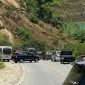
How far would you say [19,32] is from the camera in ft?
312

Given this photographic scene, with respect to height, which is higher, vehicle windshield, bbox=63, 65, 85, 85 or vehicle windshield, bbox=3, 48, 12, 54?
vehicle windshield, bbox=63, 65, 85, 85

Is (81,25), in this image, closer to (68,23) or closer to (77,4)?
(68,23)

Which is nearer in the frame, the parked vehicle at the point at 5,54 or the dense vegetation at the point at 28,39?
the parked vehicle at the point at 5,54

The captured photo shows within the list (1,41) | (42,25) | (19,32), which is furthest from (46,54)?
(42,25)

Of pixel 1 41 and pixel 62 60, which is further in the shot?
pixel 1 41

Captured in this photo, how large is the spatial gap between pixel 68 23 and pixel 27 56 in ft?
250

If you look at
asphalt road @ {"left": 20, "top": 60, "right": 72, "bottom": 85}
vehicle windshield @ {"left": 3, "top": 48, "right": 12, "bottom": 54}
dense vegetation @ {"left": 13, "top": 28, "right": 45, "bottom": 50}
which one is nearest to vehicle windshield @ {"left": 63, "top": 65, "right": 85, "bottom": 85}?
asphalt road @ {"left": 20, "top": 60, "right": 72, "bottom": 85}

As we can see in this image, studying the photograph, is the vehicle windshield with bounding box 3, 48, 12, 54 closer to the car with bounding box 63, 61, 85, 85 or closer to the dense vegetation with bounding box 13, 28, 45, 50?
the dense vegetation with bounding box 13, 28, 45, 50

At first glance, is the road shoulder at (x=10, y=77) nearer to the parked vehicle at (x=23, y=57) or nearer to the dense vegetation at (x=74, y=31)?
the parked vehicle at (x=23, y=57)

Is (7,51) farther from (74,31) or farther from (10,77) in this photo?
(74,31)

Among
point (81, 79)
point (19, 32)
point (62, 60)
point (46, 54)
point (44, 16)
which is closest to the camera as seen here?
point (81, 79)

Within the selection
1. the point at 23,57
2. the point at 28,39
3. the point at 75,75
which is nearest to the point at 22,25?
the point at 28,39

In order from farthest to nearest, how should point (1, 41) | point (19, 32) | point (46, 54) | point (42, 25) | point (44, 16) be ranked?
1. point (44, 16)
2. point (42, 25)
3. point (19, 32)
4. point (1, 41)
5. point (46, 54)

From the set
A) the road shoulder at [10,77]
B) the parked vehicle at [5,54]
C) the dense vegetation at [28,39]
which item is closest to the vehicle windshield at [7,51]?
the parked vehicle at [5,54]
